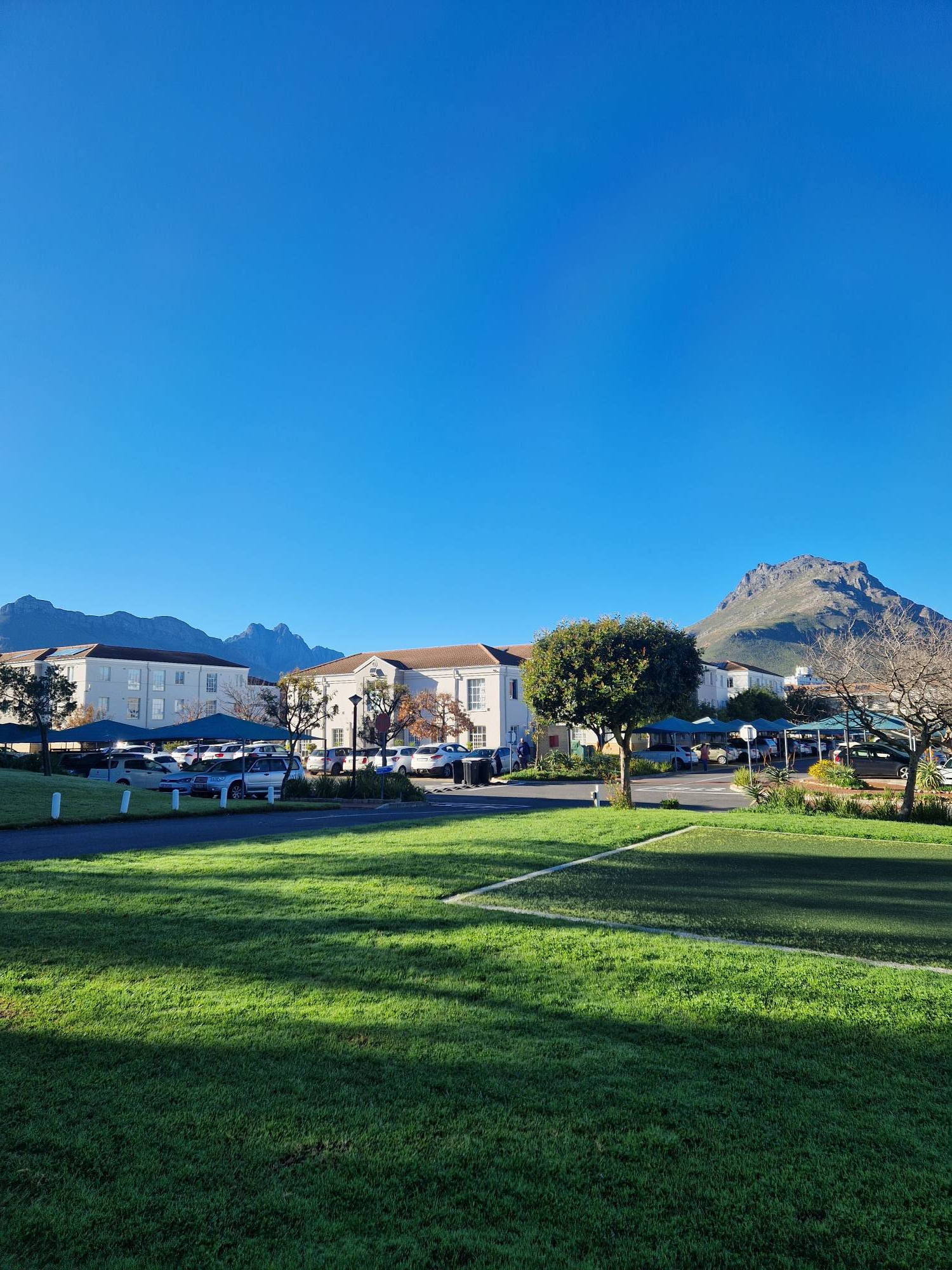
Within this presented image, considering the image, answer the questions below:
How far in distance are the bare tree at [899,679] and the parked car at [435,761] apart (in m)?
22.5

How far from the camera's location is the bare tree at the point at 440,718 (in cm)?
5178

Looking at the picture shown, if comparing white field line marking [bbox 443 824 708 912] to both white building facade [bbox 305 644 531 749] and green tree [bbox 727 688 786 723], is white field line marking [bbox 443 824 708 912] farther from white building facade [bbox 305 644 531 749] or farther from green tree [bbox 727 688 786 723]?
green tree [bbox 727 688 786 723]

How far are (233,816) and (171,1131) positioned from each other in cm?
1566

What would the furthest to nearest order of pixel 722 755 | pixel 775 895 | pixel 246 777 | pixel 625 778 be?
pixel 722 755, pixel 246 777, pixel 625 778, pixel 775 895

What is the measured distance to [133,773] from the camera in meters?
27.9

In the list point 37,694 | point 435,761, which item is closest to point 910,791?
Answer: point 435,761

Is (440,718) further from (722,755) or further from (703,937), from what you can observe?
(703,937)

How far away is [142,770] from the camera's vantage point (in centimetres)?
2806

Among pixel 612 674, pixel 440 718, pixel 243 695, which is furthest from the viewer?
pixel 243 695

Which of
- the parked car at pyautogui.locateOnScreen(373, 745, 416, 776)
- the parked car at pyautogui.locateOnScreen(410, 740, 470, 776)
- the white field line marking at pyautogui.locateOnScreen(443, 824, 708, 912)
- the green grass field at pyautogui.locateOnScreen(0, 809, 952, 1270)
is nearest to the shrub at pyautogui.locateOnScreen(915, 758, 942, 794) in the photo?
the white field line marking at pyautogui.locateOnScreen(443, 824, 708, 912)

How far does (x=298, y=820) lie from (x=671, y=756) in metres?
37.8

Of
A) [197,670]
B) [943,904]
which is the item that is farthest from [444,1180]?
[197,670]

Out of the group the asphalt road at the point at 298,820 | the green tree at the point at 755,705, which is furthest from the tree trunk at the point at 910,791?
the green tree at the point at 755,705

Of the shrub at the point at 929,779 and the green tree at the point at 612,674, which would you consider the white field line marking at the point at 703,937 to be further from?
the shrub at the point at 929,779
